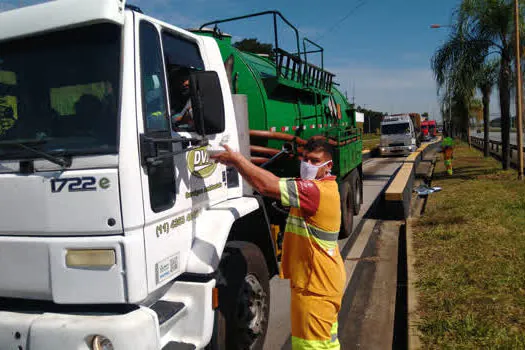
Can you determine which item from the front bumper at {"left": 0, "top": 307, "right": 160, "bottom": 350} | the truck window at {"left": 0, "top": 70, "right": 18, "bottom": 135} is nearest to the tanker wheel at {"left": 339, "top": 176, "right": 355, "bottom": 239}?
the front bumper at {"left": 0, "top": 307, "right": 160, "bottom": 350}

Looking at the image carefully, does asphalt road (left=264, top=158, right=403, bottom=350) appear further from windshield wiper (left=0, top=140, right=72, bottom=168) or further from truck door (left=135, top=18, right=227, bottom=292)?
windshield wiper (left=0, top=140, right=72, bottom=168)

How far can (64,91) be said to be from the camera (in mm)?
2539

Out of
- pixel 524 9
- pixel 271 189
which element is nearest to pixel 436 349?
pixel 271 189

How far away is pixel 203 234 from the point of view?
119 inches

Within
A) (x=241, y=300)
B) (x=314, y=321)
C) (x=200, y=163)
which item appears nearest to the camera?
(x=314, y=321)

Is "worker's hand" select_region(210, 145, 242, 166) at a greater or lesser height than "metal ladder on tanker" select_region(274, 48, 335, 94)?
lesser

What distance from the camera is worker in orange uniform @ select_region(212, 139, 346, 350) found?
287 centimetres

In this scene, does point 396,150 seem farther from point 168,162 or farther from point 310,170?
point 168,162

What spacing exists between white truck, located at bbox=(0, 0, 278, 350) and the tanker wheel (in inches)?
192

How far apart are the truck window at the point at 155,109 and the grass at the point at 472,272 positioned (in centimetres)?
264

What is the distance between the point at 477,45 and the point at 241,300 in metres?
13.7

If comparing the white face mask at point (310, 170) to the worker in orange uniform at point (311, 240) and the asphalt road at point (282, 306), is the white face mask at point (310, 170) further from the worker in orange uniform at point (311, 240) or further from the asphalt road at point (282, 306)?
the asphalt road at point (282, 306)

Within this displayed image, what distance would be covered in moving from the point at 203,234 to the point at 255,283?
2.51 feet

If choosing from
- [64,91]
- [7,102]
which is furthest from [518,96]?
[7,102]
